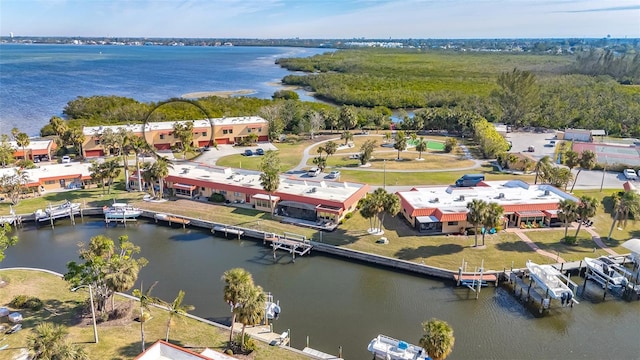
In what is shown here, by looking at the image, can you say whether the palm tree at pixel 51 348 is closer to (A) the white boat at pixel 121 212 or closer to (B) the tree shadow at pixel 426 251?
(B) the tree shadow at pixel 426 251

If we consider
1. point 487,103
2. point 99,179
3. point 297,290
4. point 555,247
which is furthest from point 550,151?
point 99,179

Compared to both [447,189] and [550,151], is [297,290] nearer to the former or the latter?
[447,189]

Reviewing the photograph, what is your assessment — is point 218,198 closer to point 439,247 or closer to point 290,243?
point 290,243

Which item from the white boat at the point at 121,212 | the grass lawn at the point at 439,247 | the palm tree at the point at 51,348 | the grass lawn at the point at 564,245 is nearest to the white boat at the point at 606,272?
the grass lawn at the point at 564,245

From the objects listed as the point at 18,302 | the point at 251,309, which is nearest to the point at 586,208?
the point at 251,309

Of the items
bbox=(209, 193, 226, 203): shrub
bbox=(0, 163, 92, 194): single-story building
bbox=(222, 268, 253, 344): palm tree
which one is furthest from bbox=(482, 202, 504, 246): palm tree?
bbox=(0, 163, 92, 194): single-story building

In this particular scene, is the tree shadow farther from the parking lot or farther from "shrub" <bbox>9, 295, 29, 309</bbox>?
the parking lot
